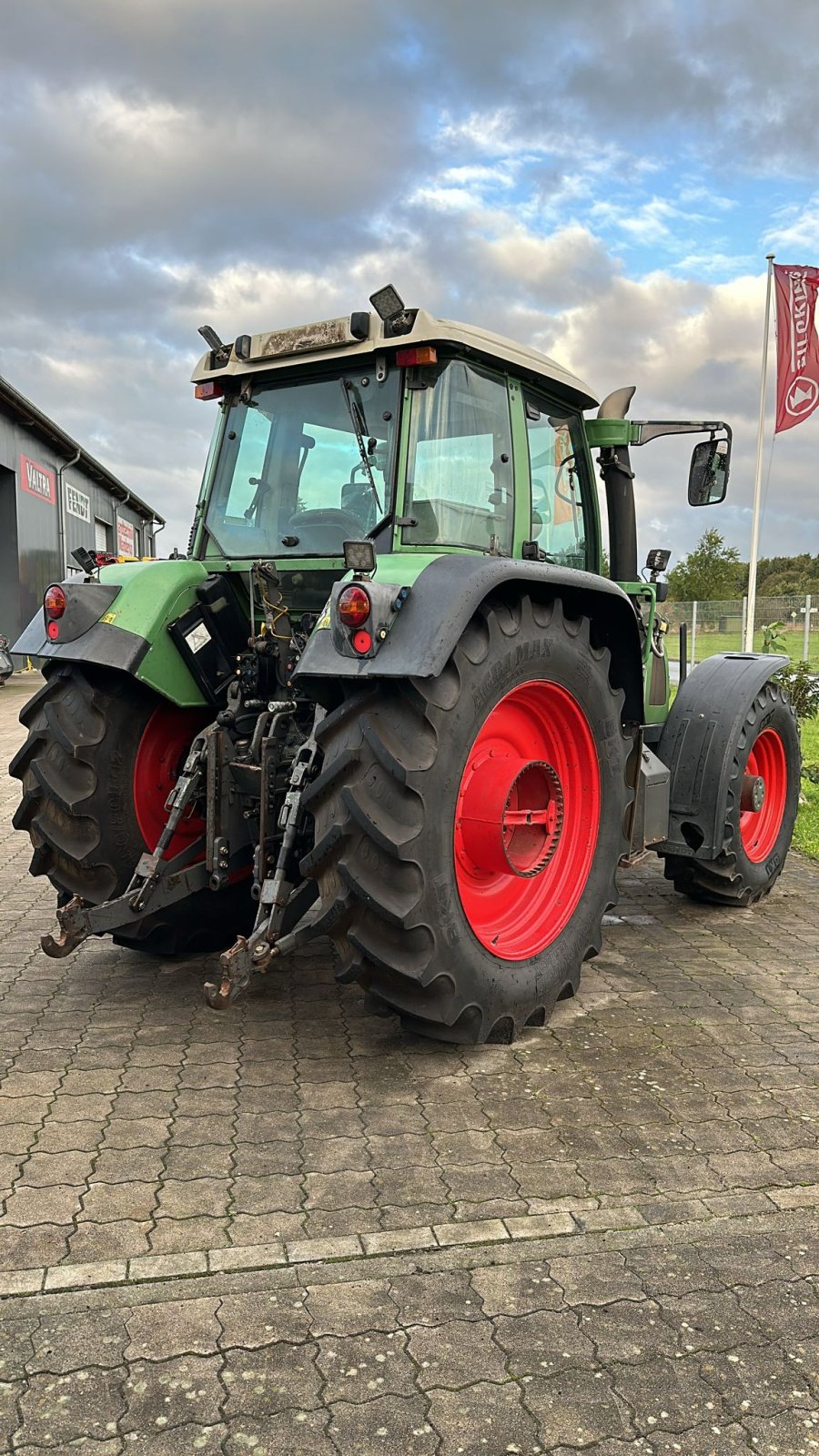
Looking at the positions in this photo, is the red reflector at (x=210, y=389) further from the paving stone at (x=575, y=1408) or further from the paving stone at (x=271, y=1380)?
the paving stone at (x=575, y=1408)

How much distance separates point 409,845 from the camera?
3.06 m

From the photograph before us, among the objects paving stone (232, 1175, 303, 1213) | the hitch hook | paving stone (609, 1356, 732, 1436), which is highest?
the hitch hook

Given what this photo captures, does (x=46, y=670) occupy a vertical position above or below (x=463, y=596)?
below

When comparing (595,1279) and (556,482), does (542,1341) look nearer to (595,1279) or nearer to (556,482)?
(595,1279)

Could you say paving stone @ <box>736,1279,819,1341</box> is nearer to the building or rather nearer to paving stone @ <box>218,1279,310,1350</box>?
paving stone @ <box>218,1279,310,1350</box>

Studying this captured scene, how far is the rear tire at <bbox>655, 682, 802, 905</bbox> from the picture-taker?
202 inches

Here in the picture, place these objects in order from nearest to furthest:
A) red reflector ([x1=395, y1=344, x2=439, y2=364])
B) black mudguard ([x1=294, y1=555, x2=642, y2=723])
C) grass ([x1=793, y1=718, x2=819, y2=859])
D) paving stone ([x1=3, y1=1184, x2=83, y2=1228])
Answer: paving stone ([x1=3, y1=1184, x2=83, y2=1228]) → black mudguard ([x1=294, y1=555, x2=642, y2=723]) → red reflector ([x1=395, y1=344, x2=439, y2=364]) → grass ([x1=793, y1=718, x2=819, y2=859])

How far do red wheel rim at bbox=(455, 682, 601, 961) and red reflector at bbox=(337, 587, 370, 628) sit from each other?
0.71m

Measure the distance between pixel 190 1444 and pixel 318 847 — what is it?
1.55 metres

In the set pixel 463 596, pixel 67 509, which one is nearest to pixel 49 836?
pixel 463 596

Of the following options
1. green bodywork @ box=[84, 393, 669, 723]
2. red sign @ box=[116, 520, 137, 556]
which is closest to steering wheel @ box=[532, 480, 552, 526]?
green bodywork @ box=[84, 393, 669, 723]

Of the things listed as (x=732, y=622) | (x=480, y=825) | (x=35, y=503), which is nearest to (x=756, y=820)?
(x=480, y=825)

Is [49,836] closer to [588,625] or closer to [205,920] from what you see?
[205,920]

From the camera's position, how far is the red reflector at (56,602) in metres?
3.86
